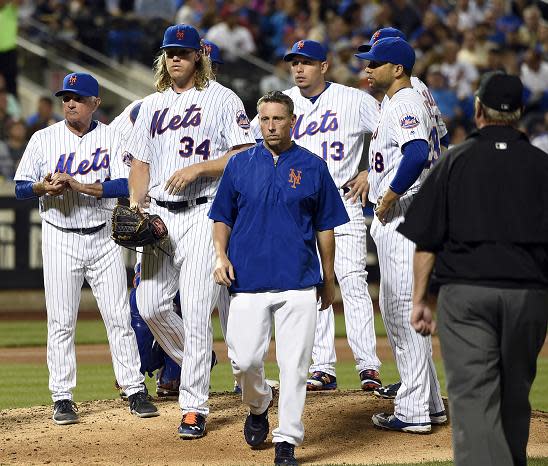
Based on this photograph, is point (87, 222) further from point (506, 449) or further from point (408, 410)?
point (506, 449)

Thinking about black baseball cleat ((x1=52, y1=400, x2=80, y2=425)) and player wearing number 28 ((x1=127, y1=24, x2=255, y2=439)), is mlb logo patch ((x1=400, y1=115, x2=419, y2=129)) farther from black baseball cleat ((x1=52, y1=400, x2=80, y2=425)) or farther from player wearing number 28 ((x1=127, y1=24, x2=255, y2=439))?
black baseball cleat ((x1=52, y1=400, x2=80, y2=425))

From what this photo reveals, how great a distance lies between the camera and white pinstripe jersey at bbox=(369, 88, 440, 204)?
6.92 meters

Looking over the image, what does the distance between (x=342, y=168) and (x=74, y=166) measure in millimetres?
1810

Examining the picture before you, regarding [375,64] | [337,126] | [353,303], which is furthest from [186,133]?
[353,303]

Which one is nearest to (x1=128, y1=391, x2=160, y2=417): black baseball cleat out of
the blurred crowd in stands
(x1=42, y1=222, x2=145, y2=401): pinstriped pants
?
(x1=42, y1=222, x2=145, y2=401): pinstriped pants

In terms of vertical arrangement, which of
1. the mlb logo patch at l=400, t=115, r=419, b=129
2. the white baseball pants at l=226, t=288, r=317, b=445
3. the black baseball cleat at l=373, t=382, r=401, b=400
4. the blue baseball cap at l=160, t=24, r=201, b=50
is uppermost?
the blue baseball cap at l=160, t=24, r=201, b=50

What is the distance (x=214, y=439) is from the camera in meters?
6.94

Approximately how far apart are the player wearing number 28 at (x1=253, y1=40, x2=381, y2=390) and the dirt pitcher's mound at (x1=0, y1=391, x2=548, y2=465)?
1.73 feet

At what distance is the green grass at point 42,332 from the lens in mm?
13070

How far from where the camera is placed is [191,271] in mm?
7059

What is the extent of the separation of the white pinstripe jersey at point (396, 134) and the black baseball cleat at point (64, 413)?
2220mm

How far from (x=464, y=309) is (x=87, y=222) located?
3.30 meters

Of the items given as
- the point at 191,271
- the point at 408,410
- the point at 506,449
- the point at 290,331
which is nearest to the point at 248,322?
the point at 290,331

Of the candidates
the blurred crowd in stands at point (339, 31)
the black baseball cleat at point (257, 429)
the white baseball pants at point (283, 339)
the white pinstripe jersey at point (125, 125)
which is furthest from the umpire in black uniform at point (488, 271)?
the blurred crowd in stands at point (339, 31)
